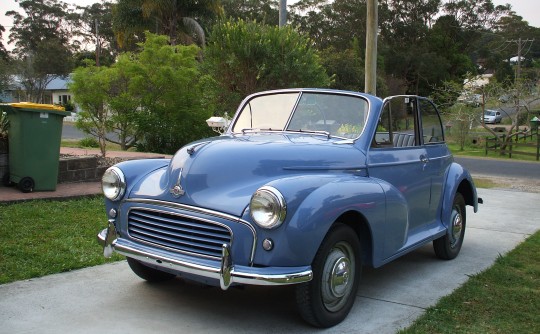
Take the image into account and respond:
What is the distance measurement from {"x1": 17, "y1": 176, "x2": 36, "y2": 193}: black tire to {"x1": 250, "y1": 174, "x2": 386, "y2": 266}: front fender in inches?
205

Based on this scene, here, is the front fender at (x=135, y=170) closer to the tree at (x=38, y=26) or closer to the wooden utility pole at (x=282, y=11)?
the wooden utility pole at (x=282, y=11)

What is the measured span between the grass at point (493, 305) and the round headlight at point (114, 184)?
231 cm

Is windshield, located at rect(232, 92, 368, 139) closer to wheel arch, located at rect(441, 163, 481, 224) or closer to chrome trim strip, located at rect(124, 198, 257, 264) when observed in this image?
chrome trim strip, located at rect(124, 198, 257, 264)

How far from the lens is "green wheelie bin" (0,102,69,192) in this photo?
296 inches

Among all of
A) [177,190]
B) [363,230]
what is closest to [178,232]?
[177,190]

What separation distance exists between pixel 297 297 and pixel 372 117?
6.01ft

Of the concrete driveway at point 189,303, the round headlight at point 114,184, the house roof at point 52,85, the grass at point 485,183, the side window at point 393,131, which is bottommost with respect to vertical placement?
the concrete driveway at point 189,303

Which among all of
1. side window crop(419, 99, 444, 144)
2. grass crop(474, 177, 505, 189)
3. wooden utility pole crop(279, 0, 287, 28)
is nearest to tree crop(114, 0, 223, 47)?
wooden utility pole crop(279, 0, 287, 28)

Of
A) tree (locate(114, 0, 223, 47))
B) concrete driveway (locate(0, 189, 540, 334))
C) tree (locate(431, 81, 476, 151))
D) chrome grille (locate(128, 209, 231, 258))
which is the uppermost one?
tree (locate(114, 0, 223, 47))

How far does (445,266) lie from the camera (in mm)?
5648

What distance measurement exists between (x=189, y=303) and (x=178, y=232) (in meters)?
0.81

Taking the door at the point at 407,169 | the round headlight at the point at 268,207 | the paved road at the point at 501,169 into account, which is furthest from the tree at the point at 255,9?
the round headlight at the point at 268,207

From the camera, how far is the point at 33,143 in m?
7.55

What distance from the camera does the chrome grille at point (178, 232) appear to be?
3572mm
